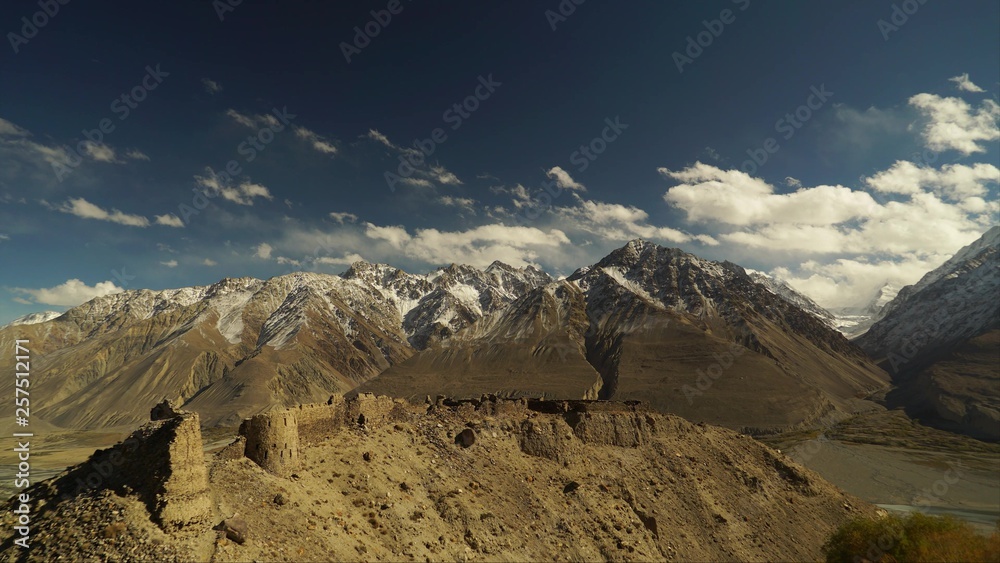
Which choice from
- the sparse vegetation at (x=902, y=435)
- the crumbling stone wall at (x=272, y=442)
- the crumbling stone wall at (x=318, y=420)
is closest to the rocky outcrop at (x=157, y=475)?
the crumbling stone wall at (x=272, y=442)

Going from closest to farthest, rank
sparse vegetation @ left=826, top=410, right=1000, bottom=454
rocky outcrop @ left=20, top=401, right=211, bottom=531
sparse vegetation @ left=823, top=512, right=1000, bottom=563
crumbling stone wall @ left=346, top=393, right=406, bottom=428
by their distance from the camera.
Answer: rocky outcrop @ left=20, top=401, right=211, bottom=531, sparse vegetation @ left=823, top=512, right=1000, bottom=563, crumbling stone wall @ left=346, top=393, right=406, bottom=428, sparse vegetation @ left=826, top=410, right=1000, bottom=454

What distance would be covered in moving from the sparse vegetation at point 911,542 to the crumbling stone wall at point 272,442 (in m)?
30.3

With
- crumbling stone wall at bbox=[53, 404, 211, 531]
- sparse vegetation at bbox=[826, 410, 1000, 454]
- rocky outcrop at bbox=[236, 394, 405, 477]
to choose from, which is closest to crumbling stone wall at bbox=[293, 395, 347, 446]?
rocky outcrop at bbox=[236, 394, 405, 477]

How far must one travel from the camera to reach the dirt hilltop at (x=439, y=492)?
14719 mm

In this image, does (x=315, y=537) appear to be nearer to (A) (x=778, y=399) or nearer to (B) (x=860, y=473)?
(B) (x=860, y=473)

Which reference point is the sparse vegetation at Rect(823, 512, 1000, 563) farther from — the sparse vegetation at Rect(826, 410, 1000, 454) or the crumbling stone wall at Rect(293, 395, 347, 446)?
the sparse vegetation at Rect(826, 410, 1000, 454)

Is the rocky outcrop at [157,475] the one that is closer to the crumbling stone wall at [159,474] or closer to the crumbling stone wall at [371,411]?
the crumbling stone wall at [159,474]

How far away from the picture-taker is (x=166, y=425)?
15.8m

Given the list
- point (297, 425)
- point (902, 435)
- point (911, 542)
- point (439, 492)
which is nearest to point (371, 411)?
point (297, 425)

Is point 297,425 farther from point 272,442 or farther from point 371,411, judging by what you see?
point 371,411

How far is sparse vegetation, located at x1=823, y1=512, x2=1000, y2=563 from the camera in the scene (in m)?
23.3

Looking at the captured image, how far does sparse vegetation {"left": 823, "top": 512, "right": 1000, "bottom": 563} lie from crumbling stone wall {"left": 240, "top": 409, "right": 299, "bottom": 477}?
3033cm

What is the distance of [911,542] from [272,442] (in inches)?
1297

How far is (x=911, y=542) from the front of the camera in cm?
2608
